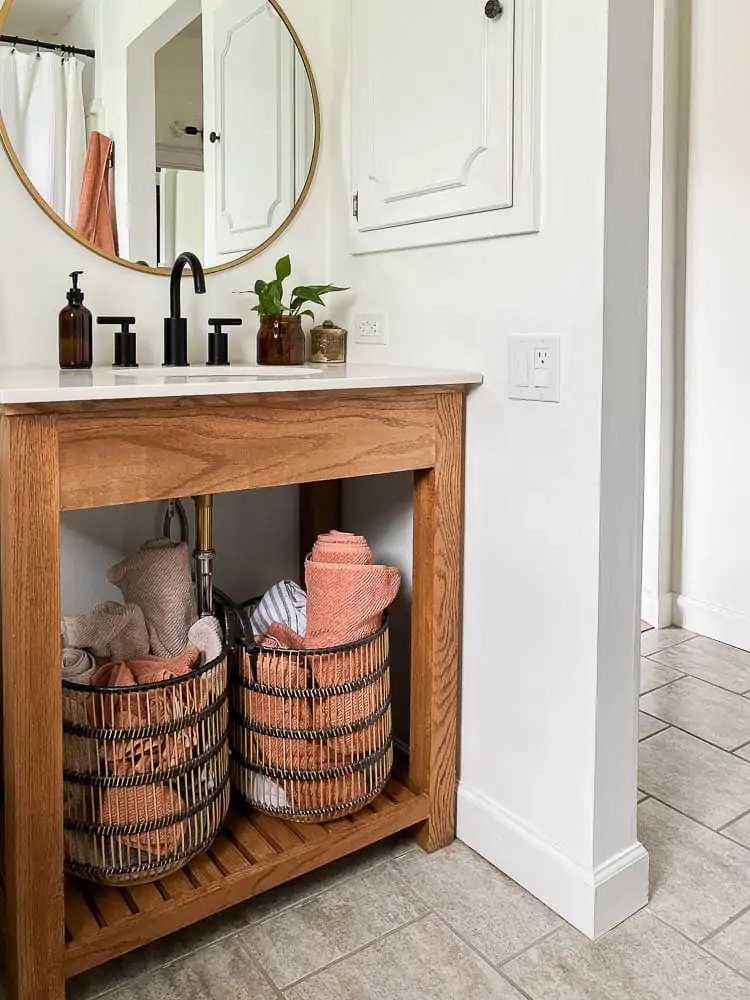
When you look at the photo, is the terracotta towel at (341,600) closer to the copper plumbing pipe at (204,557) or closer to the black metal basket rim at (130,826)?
the copper plumbing pipe at (204,557)

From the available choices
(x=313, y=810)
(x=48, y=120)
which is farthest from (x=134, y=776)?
(x=48, y=120)

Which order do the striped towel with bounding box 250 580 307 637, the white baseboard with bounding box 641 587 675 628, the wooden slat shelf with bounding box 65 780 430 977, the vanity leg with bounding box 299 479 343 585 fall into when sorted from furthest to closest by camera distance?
1. the white baseboard with bounding box 641 587 675 628
2. the vanity leg with bounding box 299 479 343 585
3. the striped towel with bounding box 250 580 307 637
4. the wooden slat shelf with bounding box 65 780 430 977

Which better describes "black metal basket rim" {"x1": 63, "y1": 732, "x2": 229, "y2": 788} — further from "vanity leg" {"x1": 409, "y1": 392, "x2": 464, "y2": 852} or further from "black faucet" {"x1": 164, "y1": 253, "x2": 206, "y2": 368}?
"black faucet" {"x1": 164, "y1": 253, "x2": 206, "y2": 368}

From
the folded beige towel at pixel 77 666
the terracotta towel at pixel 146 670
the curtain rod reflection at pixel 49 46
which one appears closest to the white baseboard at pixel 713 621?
the terracotta towel at pixel 146 670

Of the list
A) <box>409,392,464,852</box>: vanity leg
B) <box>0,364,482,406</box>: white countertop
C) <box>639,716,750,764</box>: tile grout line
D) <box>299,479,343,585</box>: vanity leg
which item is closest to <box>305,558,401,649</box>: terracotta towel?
<box>409,392,464,852</box>: vanity leg

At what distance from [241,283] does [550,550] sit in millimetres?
878

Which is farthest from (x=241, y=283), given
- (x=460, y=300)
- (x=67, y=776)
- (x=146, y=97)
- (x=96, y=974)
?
(x=96, y=974)

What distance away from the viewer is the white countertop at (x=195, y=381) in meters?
1.14

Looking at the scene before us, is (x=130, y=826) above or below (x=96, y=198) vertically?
below

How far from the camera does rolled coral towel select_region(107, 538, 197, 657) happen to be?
1583mm

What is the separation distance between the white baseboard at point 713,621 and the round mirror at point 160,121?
1.88 m

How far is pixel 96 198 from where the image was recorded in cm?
167

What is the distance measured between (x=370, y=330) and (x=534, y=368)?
495 mm

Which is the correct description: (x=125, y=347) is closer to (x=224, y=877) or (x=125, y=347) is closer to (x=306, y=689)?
(x=306, y=689)
